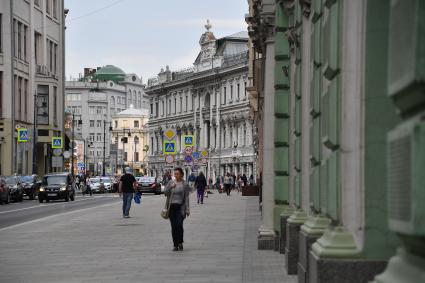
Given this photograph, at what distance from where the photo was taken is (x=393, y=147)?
16.1 ft

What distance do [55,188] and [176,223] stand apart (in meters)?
38.3

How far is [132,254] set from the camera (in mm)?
19234

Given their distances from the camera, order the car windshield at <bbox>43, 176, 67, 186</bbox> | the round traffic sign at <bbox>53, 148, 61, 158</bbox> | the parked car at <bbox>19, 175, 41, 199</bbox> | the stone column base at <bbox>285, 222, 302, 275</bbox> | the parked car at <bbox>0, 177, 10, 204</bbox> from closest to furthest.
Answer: the stone column base at <bbox>285, 222, 302, 275</bbox> < the parked car at <bbox>0, 177, 10, 204</bbox> < the car windshield at <bbox>43, 176, 67, 186</bbox> < the parked car at <bbox>19, 175, 41, 199</bbox> < the round traffic sign at <bbox>53, 148, 61, 158</bbox>

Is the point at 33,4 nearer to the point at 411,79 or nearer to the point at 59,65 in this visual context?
the point at 59,65

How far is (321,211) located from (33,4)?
73.3 metres

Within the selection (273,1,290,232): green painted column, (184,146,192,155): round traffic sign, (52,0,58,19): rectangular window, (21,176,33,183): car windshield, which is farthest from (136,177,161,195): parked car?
(273,1,290,232): green painted column

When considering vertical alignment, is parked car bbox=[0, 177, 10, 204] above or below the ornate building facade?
below

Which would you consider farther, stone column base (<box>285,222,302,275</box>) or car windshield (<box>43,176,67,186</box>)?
car windshield (<box>43,176,67,186</box>)

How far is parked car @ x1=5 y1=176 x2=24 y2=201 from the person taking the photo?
58.2 meters

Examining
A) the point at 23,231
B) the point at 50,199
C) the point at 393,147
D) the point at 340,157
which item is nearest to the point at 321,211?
the point at 340,157

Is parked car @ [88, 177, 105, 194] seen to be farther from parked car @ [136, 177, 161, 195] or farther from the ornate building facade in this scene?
the ornate building facade

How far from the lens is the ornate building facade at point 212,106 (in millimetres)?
122938

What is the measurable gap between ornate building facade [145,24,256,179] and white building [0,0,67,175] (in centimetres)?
3290

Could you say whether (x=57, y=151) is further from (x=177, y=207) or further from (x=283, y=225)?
(x=283, y=225)
